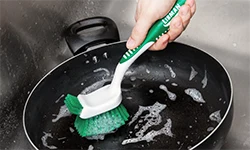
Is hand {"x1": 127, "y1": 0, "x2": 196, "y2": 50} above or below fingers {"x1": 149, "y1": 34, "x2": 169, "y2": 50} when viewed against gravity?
above

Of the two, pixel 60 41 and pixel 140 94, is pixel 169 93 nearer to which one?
pixel 140 94

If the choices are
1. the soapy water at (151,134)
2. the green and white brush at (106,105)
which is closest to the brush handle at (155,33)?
the green and white brush at (106,105)

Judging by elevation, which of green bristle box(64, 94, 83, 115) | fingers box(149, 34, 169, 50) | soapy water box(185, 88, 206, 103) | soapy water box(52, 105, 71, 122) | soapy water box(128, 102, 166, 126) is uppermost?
fingers box(149, 34, 169, 50)

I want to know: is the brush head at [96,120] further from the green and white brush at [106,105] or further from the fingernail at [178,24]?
the fingernail at [178,24]

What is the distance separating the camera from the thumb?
A: 27.3 inches

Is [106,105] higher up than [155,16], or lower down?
lower down

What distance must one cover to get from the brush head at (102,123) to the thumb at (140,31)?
0.10 m

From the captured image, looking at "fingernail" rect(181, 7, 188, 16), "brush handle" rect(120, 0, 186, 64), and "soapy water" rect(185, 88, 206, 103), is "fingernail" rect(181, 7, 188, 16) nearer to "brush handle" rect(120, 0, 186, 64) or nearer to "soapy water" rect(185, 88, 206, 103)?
"brush handle" rect(120, 0, 186, 64)

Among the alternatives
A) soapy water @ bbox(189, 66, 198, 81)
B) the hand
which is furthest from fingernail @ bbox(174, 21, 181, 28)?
A: soapy water @ bbox(189, 66, 198, 81)

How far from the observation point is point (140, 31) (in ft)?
2.28

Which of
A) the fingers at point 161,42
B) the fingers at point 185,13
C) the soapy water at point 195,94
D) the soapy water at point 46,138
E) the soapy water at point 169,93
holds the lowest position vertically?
the soapy water at point 46,138

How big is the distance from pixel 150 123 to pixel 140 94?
0.07 m

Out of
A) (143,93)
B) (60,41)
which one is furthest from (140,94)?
(60,41)

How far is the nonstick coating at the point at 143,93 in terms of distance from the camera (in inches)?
28.2
